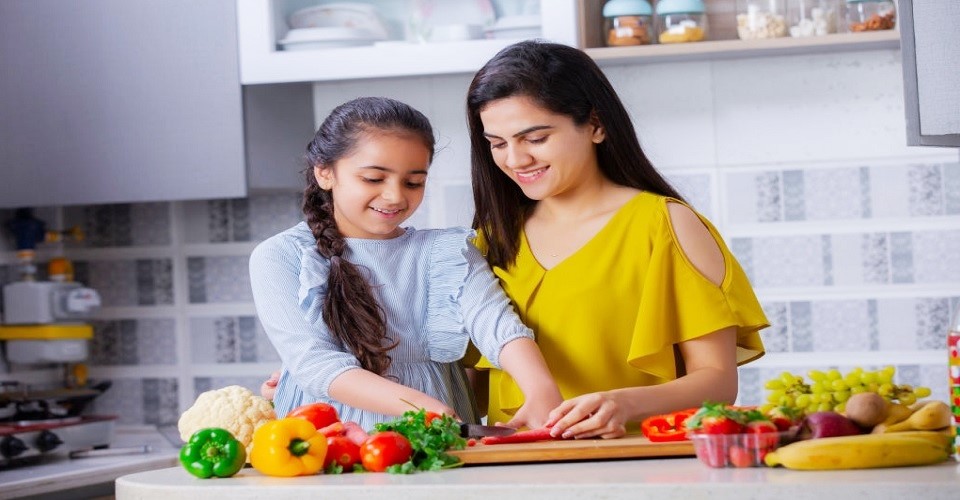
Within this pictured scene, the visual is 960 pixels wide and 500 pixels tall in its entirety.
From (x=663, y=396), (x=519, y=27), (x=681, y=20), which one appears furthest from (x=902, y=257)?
(x=663, y=396)

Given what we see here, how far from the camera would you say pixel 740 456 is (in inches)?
51.9

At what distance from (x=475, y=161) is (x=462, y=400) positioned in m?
0.37

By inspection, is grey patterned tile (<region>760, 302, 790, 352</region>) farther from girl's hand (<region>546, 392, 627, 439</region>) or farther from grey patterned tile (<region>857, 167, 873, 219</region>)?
girl's hand (<region>546, 392, 627, 439</region>)

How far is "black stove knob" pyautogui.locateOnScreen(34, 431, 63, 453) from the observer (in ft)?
8.80

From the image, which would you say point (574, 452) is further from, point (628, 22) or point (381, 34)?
point (381, 34)

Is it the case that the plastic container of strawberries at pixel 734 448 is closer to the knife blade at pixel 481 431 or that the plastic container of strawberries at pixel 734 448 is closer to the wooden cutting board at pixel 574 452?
the wooden cutting board at pixel 574 452

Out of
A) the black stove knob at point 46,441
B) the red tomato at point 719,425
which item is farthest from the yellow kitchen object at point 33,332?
the red tomato at point 719,425

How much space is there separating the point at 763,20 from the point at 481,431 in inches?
52.9

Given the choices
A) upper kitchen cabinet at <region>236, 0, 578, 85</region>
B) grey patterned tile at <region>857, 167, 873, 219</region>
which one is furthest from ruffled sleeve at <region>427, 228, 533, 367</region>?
grey patterned tile at <region>857, 167, 873, 219</region>

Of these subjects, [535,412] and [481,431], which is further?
[535,412]

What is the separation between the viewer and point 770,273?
9.10 ft

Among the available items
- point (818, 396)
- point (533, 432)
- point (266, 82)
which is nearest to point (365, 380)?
point (533, 432)

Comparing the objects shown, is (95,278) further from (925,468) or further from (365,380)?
(925,468)

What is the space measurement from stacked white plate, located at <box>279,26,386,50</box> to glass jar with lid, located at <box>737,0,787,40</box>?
2.45 feet
